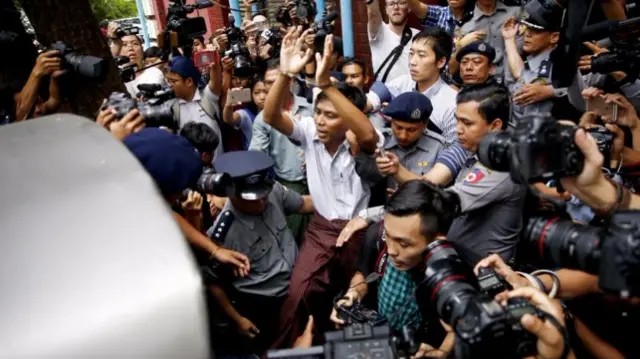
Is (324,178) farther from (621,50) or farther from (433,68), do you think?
(621,50)

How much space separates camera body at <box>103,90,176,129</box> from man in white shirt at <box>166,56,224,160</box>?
4.48ft

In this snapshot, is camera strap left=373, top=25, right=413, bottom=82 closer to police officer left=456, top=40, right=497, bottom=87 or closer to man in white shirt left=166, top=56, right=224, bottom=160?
police officer left=456, top=40, right=497, bottom=87

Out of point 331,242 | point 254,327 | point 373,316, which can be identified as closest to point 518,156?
point 373,316

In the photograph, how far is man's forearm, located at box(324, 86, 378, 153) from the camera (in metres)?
2.60

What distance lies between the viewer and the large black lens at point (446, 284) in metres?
1.56

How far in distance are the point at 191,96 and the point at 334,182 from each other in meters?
1.80

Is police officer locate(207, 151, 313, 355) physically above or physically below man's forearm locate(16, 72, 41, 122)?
below

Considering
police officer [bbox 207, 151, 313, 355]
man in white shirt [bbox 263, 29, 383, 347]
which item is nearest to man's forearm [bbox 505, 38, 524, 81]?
man in white shirt [bbox 263, 29, 383, 347]

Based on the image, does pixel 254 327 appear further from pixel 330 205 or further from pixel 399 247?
pixel 399 247

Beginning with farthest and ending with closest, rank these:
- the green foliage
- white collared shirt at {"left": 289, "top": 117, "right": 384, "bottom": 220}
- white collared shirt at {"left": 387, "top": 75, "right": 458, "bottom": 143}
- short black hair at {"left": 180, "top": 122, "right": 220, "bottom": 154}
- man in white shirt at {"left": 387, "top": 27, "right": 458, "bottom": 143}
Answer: the green foliage < man in white shirt at {"left": 387, "top": 27, "right": 458, "bottom": 143} < white collared shirt at {"left": 387, "top": 75, "right": 458, "bottom": 143} < short black hair at {"left": 180, "top": 122, "right": 220, "bottom": 154} < white collared shirt at {"left": 289, "top": 117, "right": 384, "bottom": 220}

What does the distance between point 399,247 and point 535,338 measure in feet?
2.20

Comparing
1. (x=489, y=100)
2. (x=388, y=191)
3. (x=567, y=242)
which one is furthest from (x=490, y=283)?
(x=388, y=191)

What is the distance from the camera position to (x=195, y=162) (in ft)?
6.16

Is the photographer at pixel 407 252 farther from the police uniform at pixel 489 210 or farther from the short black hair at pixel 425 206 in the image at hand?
the police uniform at pixel 489 210
